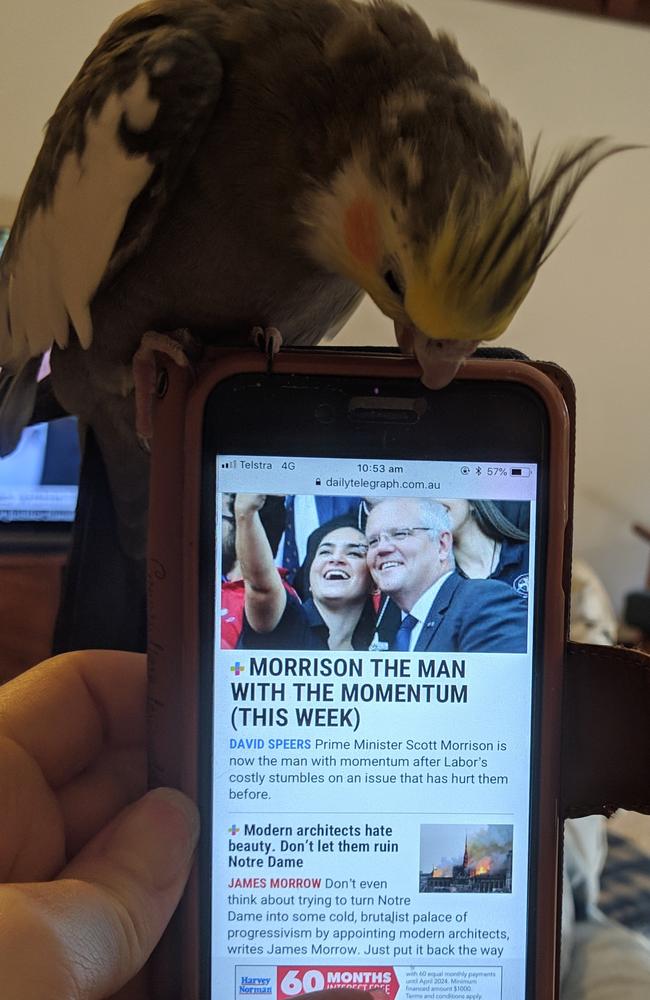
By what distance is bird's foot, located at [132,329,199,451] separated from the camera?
19.1 inches

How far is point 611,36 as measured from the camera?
1.62m

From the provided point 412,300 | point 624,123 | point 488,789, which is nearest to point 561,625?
point 488,789

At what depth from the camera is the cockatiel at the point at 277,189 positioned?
42cm

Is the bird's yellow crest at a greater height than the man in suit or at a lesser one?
greater

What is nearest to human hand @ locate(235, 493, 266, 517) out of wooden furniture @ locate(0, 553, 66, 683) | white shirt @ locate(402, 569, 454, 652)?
white shirt @ locate(402, 569, 454, 652)

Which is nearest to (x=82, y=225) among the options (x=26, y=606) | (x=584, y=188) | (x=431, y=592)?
(x=431, y=592)

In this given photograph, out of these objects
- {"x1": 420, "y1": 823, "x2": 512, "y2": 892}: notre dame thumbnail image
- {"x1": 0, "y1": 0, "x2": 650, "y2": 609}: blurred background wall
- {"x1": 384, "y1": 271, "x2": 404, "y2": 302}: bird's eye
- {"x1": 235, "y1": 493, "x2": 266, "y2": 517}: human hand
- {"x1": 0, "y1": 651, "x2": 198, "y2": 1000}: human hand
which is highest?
{"x1": 0, "y1": 0, "x2": 650, "y2": 609}: blurred background wall

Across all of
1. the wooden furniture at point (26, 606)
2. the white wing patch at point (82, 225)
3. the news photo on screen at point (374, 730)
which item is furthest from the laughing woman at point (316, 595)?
the wooden furniture at point (26, 606)

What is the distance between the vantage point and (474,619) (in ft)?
1.46

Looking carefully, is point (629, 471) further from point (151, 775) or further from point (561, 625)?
point (151, 775)

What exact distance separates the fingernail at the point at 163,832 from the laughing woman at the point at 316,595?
3.7 inches

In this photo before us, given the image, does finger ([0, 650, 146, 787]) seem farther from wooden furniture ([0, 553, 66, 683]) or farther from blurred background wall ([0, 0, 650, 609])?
blurred background wall ([0, 0, 650, 609])

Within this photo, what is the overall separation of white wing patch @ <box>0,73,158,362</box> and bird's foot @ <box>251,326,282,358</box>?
13cm

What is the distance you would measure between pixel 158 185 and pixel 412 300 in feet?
0.71
